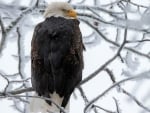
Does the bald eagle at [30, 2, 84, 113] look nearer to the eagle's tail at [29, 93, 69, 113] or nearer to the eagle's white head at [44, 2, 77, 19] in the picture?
the eagle's tail at [29, 93, 69, 113]

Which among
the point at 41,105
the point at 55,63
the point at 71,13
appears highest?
the point at 71,13

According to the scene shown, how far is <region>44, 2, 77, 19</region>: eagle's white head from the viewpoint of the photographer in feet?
14.1

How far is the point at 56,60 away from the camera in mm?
3787

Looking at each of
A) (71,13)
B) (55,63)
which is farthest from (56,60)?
(71,13)

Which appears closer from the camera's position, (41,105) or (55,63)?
(55,63)

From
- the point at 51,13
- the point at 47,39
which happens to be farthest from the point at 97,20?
the point at 47,39

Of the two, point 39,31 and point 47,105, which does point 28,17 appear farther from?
point 47,105

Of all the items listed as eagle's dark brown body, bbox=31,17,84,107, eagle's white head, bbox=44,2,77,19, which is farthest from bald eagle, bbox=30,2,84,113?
eagle's white head, bbox=44,2,77,19

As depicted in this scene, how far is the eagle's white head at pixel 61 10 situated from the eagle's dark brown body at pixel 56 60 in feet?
0.84

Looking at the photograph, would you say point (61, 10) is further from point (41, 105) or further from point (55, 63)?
point (41, 105)

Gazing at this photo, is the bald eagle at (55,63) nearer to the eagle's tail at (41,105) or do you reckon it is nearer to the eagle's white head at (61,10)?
the eagle's tail at (41,105)

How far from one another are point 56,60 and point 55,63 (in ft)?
0.08

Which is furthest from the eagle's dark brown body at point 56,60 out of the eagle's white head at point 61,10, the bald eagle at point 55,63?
the eagle's white head at point 61,10

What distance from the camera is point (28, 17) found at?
174 inches
